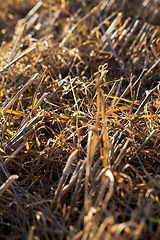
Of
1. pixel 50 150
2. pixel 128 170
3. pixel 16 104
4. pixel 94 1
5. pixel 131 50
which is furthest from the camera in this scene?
pixel 94 1

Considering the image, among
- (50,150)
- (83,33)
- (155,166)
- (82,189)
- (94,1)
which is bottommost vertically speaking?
(155,166)

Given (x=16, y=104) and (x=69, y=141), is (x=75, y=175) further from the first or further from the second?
(x=16, y=104)

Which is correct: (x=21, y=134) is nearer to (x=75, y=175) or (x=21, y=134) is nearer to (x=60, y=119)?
(x=60, y=119)

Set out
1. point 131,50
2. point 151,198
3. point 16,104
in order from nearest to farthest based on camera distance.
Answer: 1. point 151,198
2. point 16,104
3. point 131,50

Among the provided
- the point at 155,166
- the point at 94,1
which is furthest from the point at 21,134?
the point at 94,1

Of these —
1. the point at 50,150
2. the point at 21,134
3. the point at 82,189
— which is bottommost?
the point at 82,189

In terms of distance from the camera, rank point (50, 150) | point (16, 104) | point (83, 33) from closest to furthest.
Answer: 1. point (50, 150)
2. point (16, 104)
3. point (83, 33)

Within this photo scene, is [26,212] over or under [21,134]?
under

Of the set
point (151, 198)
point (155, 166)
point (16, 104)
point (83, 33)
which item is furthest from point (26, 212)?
point (83, 33)

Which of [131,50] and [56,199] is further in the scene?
[131,50]
